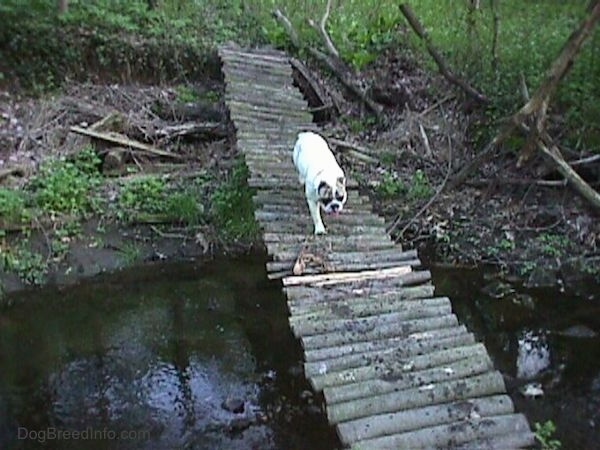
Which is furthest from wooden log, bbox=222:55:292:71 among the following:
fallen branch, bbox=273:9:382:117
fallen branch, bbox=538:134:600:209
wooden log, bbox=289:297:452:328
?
wooden log, bbox=289:297:452:328

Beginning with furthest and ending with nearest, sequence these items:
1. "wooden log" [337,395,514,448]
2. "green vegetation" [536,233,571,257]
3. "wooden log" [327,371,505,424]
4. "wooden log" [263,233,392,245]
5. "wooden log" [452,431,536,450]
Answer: "green vegetation" [536,233,571,257]
"wooden log" [263,233,392,245]
"wooden log" [327,371,505,424]
"wooden log" [337,395,514,448]
"wooden log" [452,431,536,450]

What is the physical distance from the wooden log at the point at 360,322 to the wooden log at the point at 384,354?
0.80 feet

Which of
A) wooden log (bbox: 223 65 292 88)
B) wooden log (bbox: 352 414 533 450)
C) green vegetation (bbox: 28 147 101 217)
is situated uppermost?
wooden log (bbox: 223 65 292 88)

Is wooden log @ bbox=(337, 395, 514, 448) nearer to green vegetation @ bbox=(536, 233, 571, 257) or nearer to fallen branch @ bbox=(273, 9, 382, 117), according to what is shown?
green vegetation @ bbox=(536, 233, 571, 257)

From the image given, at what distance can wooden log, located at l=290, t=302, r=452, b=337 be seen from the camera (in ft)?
17.0

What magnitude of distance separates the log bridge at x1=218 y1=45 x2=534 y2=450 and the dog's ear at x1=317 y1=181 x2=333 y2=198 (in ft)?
1.27

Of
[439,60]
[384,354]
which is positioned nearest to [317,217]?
[384,354]

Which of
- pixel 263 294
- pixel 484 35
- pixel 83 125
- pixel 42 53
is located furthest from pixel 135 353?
pixel 484 35

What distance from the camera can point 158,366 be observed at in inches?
268

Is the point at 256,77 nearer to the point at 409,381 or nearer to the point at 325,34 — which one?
the point at 325,34

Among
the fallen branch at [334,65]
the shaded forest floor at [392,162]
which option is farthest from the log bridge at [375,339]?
the fallen branch at [334,65]

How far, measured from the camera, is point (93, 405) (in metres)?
6.26

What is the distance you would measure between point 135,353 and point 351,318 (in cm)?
255

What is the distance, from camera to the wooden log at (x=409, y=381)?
15.0ft
